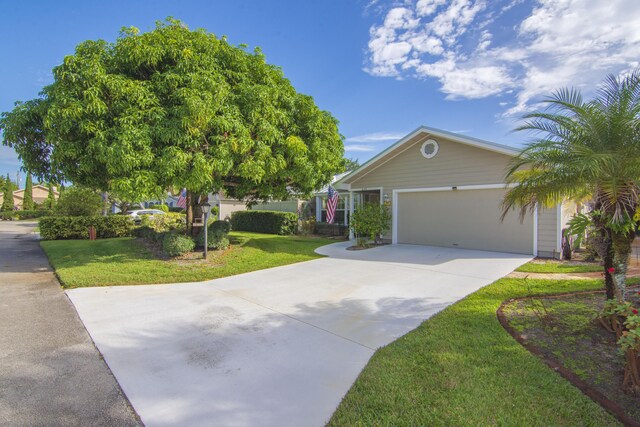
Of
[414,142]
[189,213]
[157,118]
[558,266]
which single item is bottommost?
[558,266]

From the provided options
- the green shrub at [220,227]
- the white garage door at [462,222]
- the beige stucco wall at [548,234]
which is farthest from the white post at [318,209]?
the beige stucco wall at [548,234]

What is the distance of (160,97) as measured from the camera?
8078 mm

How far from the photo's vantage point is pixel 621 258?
396cm

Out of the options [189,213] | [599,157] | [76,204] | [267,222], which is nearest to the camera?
[599,157]

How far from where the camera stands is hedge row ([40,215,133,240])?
575 inches

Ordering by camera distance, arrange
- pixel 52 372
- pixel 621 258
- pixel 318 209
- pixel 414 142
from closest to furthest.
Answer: pixel 52 372
pixel 621 258
pixel 414 142
pixel 318 209

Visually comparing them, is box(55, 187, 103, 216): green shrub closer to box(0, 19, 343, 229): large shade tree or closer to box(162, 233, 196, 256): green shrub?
box(0, 19, 343, 229): large shade tree

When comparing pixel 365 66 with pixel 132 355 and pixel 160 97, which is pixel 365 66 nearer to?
pixel 160 97

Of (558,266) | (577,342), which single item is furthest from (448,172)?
(577,342)

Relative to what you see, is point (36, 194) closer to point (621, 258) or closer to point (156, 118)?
point (156, 118)

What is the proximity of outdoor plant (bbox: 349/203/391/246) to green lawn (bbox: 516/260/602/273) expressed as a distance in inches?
205

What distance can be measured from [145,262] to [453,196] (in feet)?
A: 34.4

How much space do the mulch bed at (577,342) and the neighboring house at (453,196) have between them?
4.53m

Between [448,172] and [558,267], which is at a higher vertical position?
[448,172]
